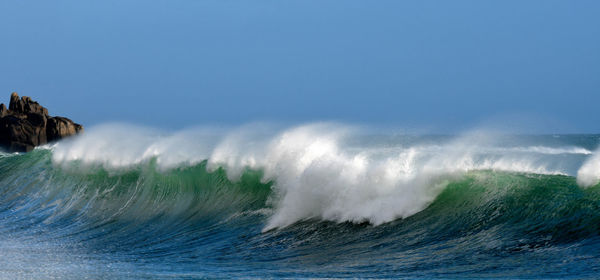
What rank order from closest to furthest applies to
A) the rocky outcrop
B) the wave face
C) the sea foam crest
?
1. the wave face
2. the sea foam crest
3. the rocky outcrop

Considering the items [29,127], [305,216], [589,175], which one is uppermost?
[29,127]

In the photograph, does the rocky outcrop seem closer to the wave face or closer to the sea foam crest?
the wave face

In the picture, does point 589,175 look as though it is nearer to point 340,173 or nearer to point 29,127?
point 340,173

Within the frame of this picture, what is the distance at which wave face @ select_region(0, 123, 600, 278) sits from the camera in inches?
324

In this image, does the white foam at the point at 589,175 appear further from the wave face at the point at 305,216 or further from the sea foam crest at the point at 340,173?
the sea foam crest at the point at 340,173

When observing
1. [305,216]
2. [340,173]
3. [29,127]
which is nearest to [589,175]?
[340,173]

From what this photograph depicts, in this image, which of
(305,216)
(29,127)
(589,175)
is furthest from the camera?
(29,127)

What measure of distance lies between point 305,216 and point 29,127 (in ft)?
156

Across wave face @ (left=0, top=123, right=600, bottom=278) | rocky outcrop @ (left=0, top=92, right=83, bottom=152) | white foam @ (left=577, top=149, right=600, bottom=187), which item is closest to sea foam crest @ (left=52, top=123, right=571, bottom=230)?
wave face @ (left=0, top=123, right=600, bottom=278)

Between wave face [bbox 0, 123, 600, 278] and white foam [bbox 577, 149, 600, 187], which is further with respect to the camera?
white foam [bbox 577, 149, 600, 187]

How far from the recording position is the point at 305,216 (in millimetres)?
11695

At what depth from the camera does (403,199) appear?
1106cm

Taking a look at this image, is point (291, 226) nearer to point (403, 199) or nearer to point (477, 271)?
point (403, 199)

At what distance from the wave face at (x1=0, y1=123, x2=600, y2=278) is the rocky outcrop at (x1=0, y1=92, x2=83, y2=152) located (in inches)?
1459
